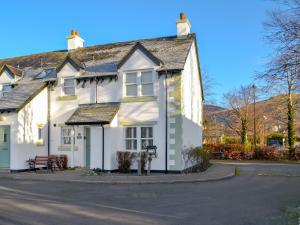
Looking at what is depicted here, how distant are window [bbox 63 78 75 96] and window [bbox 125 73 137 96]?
3.76 meters

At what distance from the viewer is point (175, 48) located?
19.8 meters

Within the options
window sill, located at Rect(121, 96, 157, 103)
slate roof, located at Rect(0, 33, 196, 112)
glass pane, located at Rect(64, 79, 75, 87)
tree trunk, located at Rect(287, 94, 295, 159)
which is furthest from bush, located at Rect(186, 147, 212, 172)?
tree trunk, located at Rect(287, 94, 295, 159)

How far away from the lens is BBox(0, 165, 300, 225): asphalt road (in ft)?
26.1

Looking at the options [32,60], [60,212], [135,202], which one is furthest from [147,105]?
[32,60]

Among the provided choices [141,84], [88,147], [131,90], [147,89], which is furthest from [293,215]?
[88,147]

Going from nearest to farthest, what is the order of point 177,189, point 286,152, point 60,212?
point 60,212
point 177,189
point 286,152

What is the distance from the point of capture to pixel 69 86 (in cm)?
2052

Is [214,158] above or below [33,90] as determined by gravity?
below

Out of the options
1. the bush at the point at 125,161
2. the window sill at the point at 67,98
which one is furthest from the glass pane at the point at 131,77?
the bush at the point at 125,161

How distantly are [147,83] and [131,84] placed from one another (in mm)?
984

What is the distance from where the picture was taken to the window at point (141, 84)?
18.5m

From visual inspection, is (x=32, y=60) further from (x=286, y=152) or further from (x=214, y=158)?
(x=286, y=152)

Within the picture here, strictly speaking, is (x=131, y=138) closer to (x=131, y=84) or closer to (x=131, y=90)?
(x=131, y=90)

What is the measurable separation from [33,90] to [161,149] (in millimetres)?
8874
